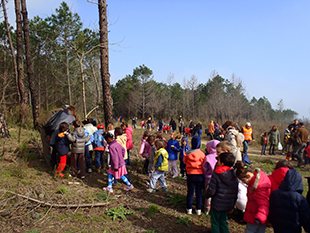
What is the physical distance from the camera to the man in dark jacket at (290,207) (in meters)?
2.94

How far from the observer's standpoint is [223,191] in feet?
11.9

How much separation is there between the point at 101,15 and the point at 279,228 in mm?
8363

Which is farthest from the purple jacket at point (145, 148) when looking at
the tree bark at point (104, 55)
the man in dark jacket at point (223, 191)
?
the man in dark jacket at point (223, 191)

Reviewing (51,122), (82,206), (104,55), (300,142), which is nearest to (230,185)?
(82,206)

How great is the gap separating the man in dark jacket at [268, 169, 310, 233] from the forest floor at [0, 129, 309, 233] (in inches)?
52.8

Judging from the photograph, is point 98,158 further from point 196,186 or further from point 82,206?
Answer: point 196,186

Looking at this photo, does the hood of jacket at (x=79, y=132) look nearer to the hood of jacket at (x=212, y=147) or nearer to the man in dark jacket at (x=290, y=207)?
the hood of jacket at (x=212, y=147)

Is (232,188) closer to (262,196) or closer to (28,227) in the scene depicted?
(262,196)

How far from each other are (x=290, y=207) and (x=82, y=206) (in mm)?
3804

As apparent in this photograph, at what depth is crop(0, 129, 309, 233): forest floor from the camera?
4.02 metres

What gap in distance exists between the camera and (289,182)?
9.94 feet

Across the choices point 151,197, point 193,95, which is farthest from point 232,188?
point 193,95

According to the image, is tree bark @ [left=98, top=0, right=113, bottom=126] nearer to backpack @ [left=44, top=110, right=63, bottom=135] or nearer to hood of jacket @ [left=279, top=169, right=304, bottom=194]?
backpack @ [left=44, top=110, right=63, bottom=135]

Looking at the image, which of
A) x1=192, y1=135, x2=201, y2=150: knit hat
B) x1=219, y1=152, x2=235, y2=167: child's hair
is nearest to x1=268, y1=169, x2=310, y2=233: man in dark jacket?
x1=219, y1=152, x2=235, y2=167: child's hair
